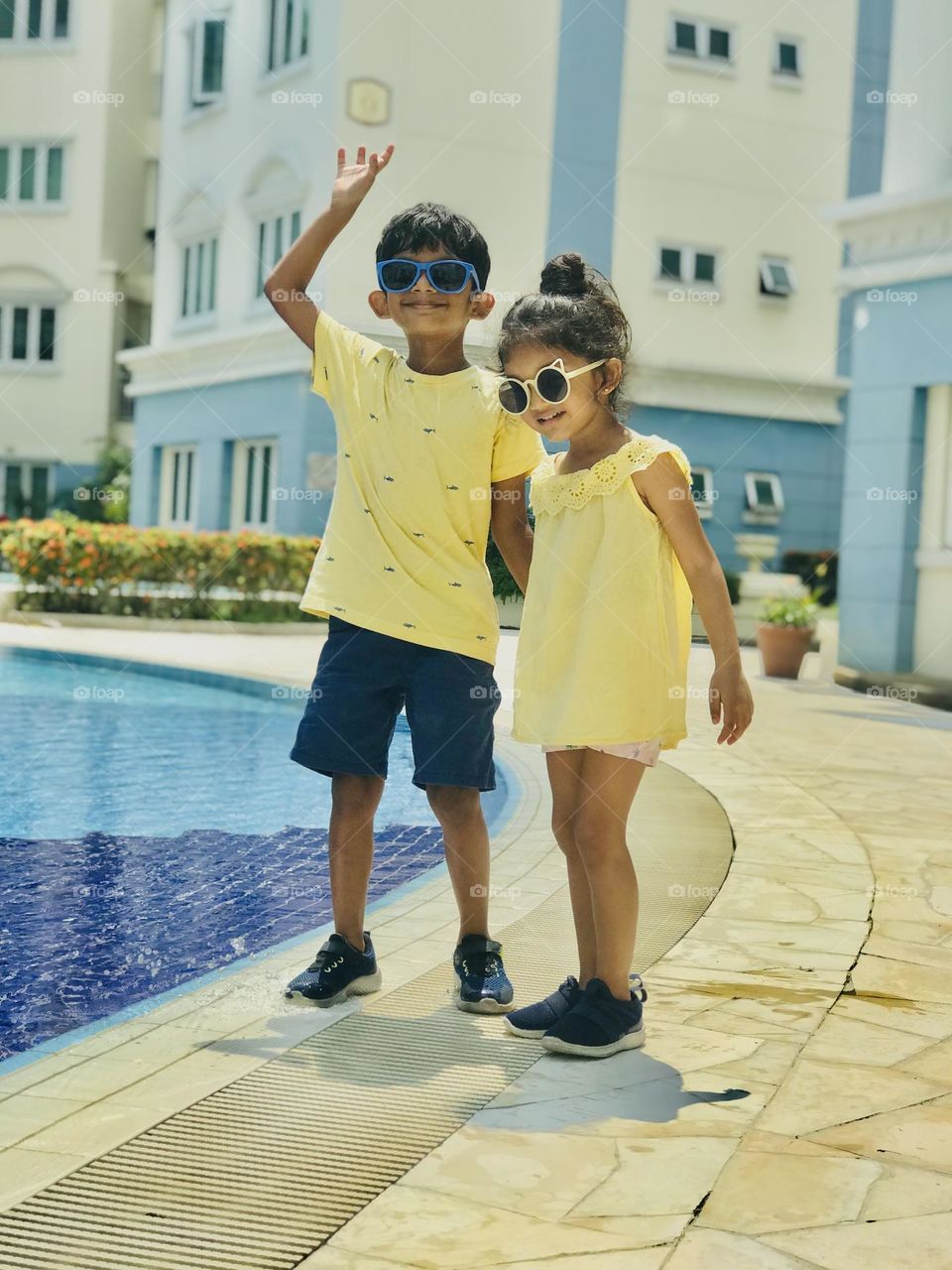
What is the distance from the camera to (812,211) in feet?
69.5

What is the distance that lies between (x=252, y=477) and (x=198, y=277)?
12.0 ft

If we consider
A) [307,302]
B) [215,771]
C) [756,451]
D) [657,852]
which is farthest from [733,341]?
[307,302]

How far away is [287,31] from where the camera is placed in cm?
1964

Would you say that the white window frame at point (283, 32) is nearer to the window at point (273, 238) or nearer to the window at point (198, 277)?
the window at point (273, 238)

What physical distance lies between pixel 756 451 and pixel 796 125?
4.78m

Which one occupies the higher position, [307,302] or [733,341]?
[733,341]

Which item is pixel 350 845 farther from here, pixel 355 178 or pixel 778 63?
pixel 778 63

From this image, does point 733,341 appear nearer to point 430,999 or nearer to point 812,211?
point 812,211

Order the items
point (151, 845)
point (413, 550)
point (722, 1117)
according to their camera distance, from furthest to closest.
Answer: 1. point (151, 845)
2. point (413, 550)
3. point (722, 1117)

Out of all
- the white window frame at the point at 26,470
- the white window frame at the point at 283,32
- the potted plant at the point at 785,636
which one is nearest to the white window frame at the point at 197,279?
the white window frame at the point at 283,32

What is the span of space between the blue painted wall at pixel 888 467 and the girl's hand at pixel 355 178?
8782 millimetres

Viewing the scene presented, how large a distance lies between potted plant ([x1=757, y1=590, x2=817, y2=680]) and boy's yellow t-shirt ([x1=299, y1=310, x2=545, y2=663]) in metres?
9.91

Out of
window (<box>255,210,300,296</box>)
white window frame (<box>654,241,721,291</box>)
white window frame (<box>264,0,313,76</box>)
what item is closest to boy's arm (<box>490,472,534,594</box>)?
window (<box>255,210,300,296</box>)

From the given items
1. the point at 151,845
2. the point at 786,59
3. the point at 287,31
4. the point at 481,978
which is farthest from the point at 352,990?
the point at 786,59
